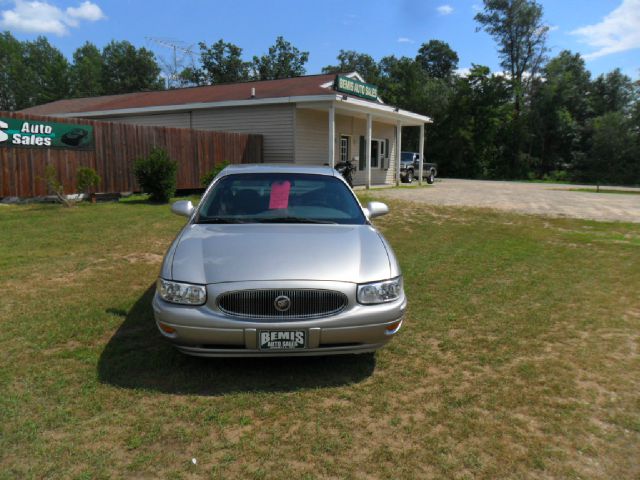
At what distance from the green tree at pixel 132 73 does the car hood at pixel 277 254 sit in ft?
235

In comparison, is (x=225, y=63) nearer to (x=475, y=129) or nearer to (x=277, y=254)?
(x=475, y=129)

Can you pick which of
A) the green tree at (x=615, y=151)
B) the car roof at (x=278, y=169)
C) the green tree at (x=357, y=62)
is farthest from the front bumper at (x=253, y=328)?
the green tree at (x=357, y=62)

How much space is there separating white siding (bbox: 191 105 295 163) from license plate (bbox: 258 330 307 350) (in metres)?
15.6

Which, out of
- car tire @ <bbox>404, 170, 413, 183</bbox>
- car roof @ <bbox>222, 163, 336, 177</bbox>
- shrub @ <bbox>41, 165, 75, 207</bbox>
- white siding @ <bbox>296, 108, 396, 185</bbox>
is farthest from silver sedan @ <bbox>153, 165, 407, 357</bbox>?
car tire @ <bbox>404, 170, 413, 183</bbox>

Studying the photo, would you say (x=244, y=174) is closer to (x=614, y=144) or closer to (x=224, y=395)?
(x=224, y=395)

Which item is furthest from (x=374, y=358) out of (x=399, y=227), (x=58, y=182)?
(x=58, y=182)

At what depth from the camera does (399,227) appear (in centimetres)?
1020

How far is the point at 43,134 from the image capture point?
11.4m

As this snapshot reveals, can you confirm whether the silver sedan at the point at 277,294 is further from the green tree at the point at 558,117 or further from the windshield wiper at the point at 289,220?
the green tree at the point at 558,117

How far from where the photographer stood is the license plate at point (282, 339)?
3012 millimetres

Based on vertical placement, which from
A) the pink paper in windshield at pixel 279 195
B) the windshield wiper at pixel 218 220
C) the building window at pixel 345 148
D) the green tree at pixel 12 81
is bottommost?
the windshield wiper at pixel 218 220

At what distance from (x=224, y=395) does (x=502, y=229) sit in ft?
28.0

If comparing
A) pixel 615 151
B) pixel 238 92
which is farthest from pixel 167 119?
pixel 615 151

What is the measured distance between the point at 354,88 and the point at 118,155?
1055cm
